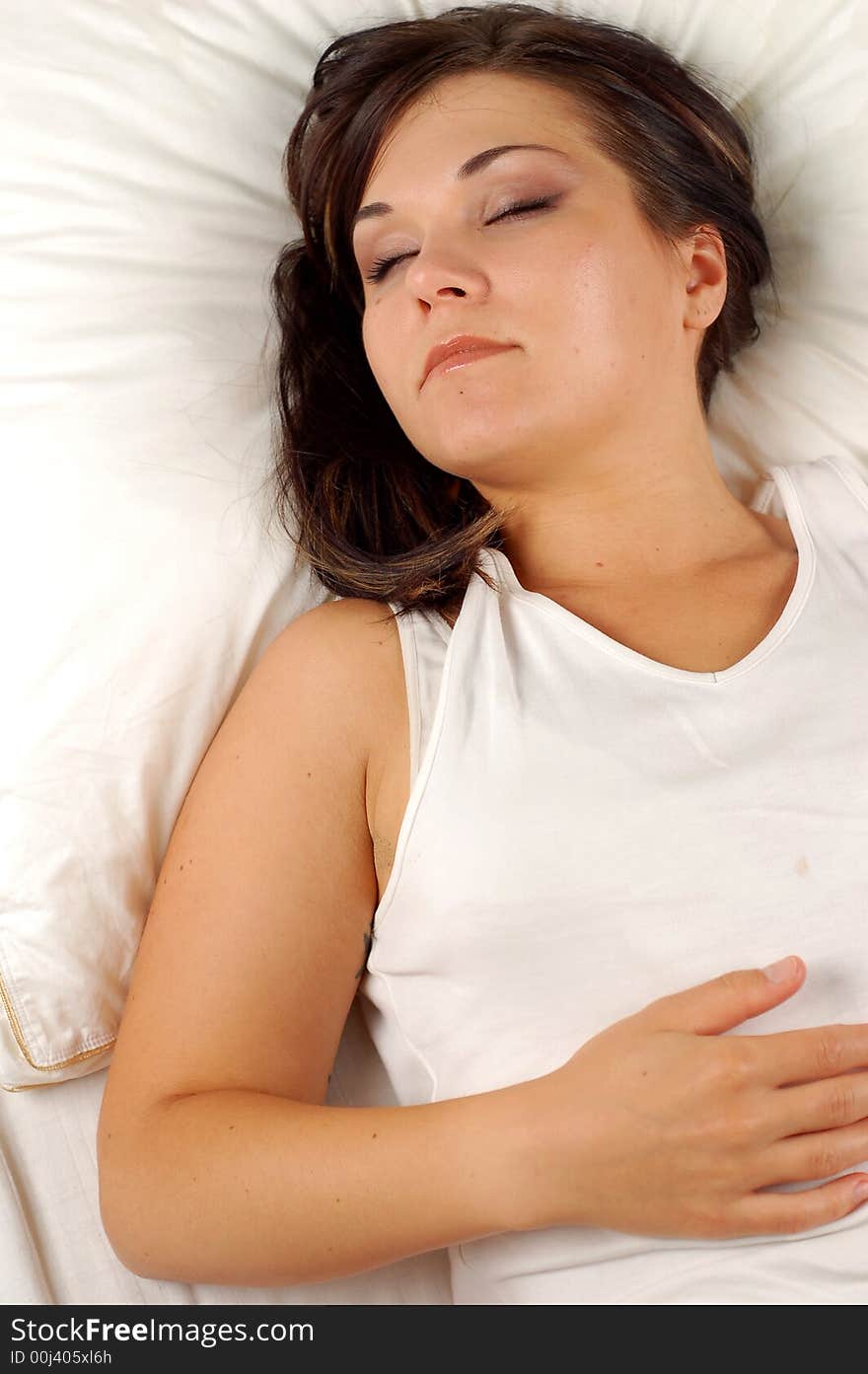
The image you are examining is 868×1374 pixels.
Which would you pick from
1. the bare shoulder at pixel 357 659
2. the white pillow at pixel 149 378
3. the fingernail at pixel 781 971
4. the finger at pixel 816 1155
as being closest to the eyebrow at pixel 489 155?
the white pillow at pixel 149 378

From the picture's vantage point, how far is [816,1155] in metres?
1.05

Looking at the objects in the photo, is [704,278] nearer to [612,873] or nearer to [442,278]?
[442,278]

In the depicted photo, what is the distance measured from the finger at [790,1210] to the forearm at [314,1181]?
7.0 inches

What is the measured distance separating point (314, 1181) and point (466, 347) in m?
0.78

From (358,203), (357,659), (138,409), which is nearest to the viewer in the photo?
(357,659)

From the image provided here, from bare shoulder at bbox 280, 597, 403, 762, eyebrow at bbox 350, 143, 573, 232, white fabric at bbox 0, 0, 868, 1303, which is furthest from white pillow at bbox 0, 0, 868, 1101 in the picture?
eyebrow at bbox 350, 143, 573, 232

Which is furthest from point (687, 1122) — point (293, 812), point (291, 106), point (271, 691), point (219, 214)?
point (291, 106)

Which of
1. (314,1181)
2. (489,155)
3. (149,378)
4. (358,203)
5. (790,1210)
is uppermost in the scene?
(489,155)

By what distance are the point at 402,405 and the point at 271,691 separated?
0.35 metres

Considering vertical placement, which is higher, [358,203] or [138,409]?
[358,203]

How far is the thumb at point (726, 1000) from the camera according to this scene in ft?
3.46

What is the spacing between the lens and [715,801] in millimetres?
1168

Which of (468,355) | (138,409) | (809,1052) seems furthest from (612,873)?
(138,409)

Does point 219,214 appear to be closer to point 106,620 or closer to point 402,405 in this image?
point 402,405
